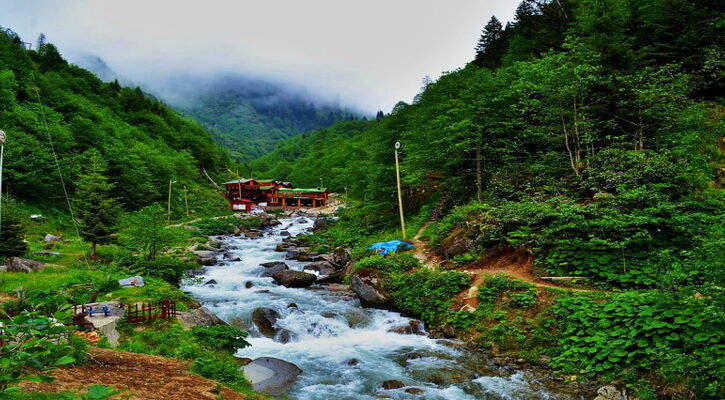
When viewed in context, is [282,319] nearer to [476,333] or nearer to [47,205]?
[476,333]

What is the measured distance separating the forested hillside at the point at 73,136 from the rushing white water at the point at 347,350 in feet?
53.1

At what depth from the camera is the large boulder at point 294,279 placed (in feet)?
72.3

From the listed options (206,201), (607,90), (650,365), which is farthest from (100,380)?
(206,201)

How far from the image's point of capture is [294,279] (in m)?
22.1

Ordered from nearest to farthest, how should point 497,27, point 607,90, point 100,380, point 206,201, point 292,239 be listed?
point 100,380, point 607,90, point 292,239, point 497,27, point 206,201

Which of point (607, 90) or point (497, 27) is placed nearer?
point (607, 90)

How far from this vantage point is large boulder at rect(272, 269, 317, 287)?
22047 mm

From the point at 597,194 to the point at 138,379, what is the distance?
16942 mm

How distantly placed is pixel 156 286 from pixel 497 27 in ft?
181

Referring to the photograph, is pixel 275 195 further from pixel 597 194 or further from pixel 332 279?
pixel 597 194

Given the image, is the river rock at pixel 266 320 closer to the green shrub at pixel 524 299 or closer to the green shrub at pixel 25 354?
the green shrub at pixel 524 299

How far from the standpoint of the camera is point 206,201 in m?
61.4

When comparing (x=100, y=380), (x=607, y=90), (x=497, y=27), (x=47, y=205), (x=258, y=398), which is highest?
(x=497, y=27)

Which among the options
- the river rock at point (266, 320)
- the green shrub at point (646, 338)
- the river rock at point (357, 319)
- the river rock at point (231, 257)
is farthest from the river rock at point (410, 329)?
the river rock at point (231, 257)
